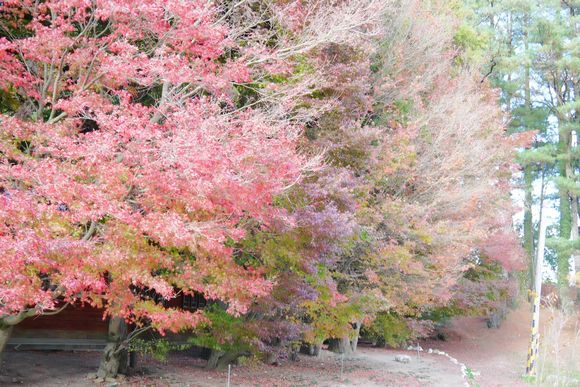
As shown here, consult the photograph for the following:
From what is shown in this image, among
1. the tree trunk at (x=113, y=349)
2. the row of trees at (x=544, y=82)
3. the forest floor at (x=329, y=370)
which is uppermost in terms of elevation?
the row of trees at (x=544, y=82)

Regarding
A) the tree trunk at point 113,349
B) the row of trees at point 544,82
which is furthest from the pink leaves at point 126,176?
the row of trees at point 544,82

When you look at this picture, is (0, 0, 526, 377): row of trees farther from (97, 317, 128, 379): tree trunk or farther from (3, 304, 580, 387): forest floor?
(3, 304, 580, 387): forest floor

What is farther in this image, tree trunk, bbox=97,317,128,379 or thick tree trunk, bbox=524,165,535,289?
thick tree trunk, bbox=524,165,535,289

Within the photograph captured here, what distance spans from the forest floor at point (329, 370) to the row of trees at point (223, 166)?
0.87 m

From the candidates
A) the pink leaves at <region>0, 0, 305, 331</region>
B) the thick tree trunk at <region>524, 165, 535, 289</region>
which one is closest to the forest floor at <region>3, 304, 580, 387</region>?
the pink leaves at <region>0, 0, 305, 331</region>

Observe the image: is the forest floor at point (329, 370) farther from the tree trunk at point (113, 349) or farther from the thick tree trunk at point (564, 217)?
the thick tree trunk at point (564, 217)

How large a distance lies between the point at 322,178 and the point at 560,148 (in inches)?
1003

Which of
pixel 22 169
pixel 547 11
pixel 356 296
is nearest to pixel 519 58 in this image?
pixel 547 11

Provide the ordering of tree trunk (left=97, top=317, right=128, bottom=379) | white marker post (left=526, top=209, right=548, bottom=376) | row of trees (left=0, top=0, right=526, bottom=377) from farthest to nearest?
1. white marker post (left=526, top=209, right=548, bottom=376)
2. tree trunk (left=97, top=317, right=128, bottom=379)
3. row of trees (left=0, top=0, right=526, bottom=377)

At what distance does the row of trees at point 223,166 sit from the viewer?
6.97 metres

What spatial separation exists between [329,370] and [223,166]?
11265 millimetres

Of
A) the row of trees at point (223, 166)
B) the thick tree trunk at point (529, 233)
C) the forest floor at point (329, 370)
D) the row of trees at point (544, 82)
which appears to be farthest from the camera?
the thick tree trunk at point (529, 233)

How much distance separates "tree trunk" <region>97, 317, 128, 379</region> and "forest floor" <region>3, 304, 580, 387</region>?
28cm

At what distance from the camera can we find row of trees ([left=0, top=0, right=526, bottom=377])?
22.9 feet
